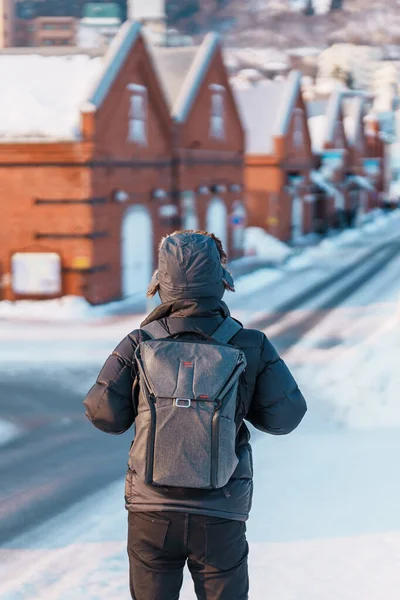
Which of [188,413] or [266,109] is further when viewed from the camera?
[266,109]

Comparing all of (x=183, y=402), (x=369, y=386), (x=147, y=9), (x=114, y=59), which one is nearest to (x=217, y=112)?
(x=114, y=59)

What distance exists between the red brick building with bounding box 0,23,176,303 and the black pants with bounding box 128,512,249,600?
57.0 ft

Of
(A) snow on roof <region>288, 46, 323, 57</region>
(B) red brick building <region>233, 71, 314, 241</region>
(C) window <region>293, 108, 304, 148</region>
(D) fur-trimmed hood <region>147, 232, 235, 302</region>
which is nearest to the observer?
(D) fur-trimmed hood <region>147, 232, 235, 302</region>

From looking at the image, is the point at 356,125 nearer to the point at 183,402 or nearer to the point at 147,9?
the point at 147,9

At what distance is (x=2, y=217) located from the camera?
21.0m

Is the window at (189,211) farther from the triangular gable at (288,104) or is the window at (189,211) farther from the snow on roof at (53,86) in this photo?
the triangular gable at (288,104)

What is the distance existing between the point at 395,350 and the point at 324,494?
17.1 ft

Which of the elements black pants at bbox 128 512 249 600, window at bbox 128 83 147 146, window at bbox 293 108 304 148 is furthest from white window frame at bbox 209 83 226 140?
black pants at bbox 128 512 249 600

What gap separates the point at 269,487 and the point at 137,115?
1725 cm

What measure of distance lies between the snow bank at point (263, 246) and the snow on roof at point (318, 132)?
12.0 meters

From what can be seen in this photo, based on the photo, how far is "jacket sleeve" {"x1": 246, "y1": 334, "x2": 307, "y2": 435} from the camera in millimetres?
3447

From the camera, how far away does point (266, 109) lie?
128 ft

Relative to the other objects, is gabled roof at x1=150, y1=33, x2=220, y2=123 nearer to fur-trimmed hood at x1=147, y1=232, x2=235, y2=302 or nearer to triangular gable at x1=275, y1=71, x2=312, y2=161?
triangular gable at x1=275, y1=71, x2=312, y2=161

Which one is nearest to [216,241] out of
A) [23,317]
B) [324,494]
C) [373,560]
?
[373,560]
